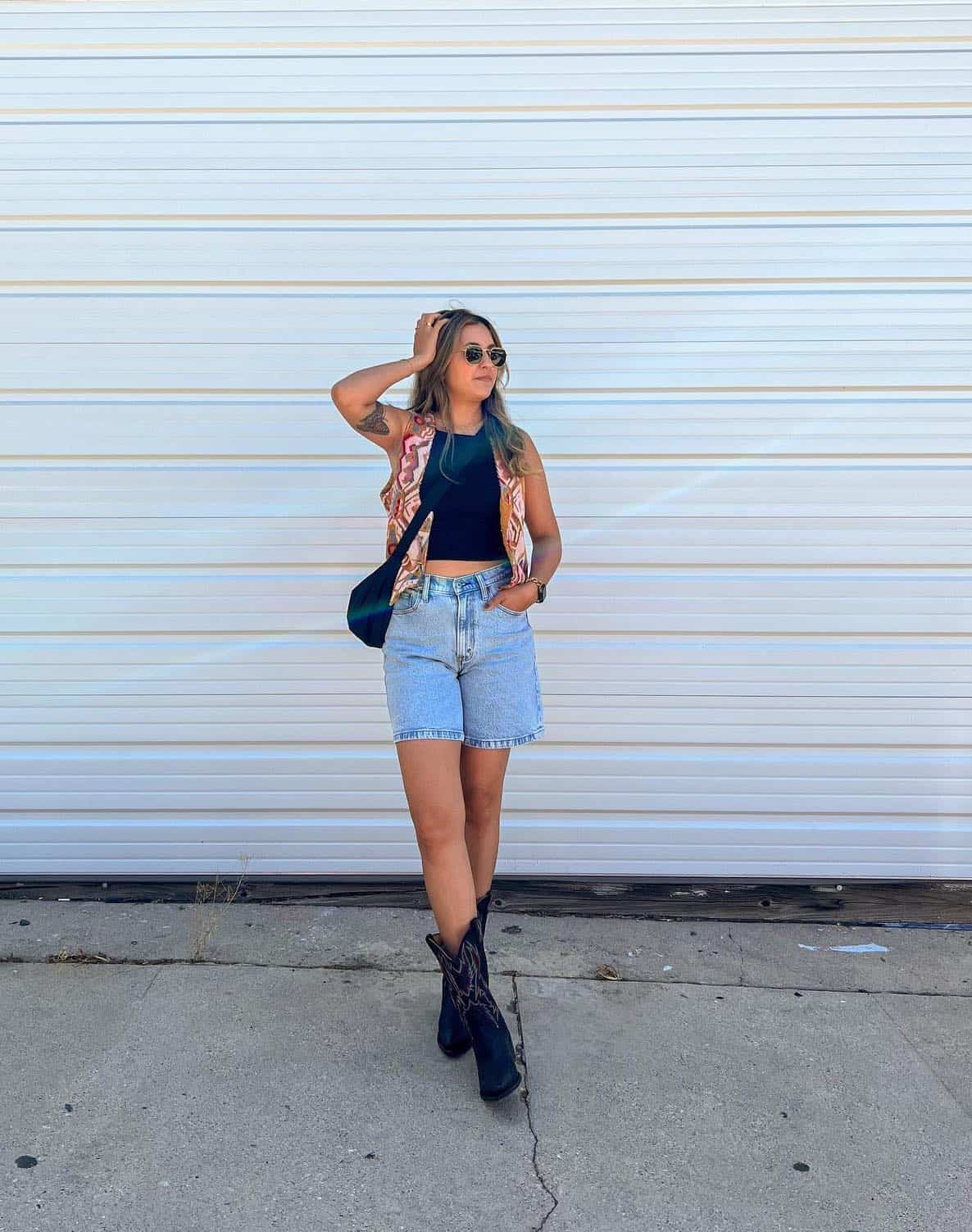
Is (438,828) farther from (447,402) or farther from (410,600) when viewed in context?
(447,402)

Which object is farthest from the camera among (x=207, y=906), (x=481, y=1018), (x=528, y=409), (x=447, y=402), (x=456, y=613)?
(x=207, y=906)

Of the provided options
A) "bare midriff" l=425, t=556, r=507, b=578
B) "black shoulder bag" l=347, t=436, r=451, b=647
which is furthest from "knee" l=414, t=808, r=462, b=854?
"bare midriff" l=425, t=556, r=507, b=578

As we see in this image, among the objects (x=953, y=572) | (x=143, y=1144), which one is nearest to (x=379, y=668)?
(x=143, y=1144)

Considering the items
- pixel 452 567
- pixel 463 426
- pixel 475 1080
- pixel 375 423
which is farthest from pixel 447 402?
pixel 475 1080

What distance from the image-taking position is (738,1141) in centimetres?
262

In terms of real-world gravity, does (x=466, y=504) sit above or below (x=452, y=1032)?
above

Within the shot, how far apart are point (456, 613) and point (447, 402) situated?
58 centimetres

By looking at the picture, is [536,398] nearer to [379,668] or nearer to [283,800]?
[379,668]

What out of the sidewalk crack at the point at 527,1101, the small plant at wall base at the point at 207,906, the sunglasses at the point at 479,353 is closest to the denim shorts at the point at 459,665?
the sunglasses at the point at 479,353

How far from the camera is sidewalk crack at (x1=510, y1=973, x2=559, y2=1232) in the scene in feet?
7.74

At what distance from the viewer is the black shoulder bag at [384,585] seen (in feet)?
9.30

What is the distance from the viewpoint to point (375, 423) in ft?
9.52

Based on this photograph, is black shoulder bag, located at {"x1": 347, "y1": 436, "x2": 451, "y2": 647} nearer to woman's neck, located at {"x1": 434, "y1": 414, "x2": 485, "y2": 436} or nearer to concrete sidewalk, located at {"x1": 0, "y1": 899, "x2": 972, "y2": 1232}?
woman's neck, located at {"x1": 434, "y1": 414, "x2": 485, "y2": 436}

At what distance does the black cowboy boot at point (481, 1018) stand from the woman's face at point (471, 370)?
1372mm
